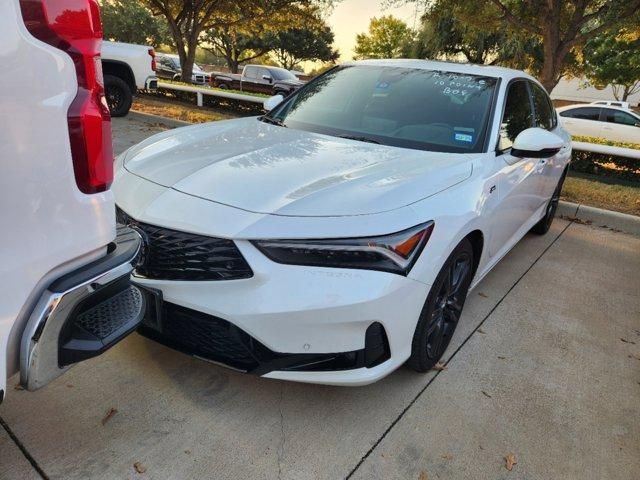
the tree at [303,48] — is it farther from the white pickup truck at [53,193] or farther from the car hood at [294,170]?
the white pickup truck at [53,193]

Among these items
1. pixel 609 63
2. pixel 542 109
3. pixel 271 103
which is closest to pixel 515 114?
pixel 542 109

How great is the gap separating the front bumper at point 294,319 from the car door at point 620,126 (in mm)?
14756

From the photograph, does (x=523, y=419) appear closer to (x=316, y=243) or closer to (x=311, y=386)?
(x=311, y=386)

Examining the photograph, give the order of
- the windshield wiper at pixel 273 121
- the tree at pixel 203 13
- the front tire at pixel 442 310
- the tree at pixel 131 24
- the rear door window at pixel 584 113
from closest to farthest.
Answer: the front tire at pixel 442 310
the windshield wiper at pixel 273 121
the rear door window at pixel 584 113
the tree at pixel 203 13
the tree at pixel 131 24

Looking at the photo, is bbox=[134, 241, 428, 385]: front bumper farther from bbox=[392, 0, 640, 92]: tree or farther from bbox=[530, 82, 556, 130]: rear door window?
bbox=[392, 0, 640, 92]: tree

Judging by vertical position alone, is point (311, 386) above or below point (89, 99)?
below

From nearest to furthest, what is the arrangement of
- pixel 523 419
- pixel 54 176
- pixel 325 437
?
pixel 54 176, pixel 325 437, pixel 523 419

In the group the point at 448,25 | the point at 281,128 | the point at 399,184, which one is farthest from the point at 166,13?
the point at 399,184

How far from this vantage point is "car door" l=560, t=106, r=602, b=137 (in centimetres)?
1455

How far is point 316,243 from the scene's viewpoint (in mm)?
1997

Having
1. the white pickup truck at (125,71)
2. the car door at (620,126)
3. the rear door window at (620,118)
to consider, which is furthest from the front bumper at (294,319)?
the rear door window at (620,118)

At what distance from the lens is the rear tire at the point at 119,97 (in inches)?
368

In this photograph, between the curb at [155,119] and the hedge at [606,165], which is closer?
the hedge at [606,165]

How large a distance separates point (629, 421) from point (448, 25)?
90.7 feet
